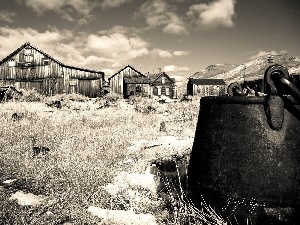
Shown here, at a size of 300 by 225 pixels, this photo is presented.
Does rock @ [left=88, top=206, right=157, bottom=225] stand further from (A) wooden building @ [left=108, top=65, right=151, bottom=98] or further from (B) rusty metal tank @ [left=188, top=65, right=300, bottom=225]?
(A) wooden building @ [left=108, top=65, right=151, bottom=98]

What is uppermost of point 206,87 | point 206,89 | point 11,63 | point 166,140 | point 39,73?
point 11,63

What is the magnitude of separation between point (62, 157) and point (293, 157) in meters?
3.65

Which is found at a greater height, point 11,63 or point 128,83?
point 11,63

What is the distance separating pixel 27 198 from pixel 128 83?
38.3m

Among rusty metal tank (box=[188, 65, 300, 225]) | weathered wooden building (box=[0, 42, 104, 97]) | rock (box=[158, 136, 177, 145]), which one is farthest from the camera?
weathered wooden building (box=[0, 42, 104, 97])

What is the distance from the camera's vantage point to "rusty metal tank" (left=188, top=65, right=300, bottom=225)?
162 centimetres

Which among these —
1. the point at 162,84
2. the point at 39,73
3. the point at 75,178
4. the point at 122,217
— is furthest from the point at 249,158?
the point at 162,84

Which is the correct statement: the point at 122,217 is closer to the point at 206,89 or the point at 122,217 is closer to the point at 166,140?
the point at 166,140

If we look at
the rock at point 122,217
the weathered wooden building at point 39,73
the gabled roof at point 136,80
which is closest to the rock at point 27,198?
the rock at point 122,217

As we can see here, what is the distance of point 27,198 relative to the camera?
2818 millimetres

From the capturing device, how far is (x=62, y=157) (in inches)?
172

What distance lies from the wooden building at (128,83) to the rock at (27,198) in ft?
124

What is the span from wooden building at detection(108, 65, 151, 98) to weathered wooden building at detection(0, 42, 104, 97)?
11161mm

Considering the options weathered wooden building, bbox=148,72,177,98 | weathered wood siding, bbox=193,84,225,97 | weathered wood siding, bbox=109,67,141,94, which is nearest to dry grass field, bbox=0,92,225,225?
weathered wood siding, bbox=109,67,141,94
